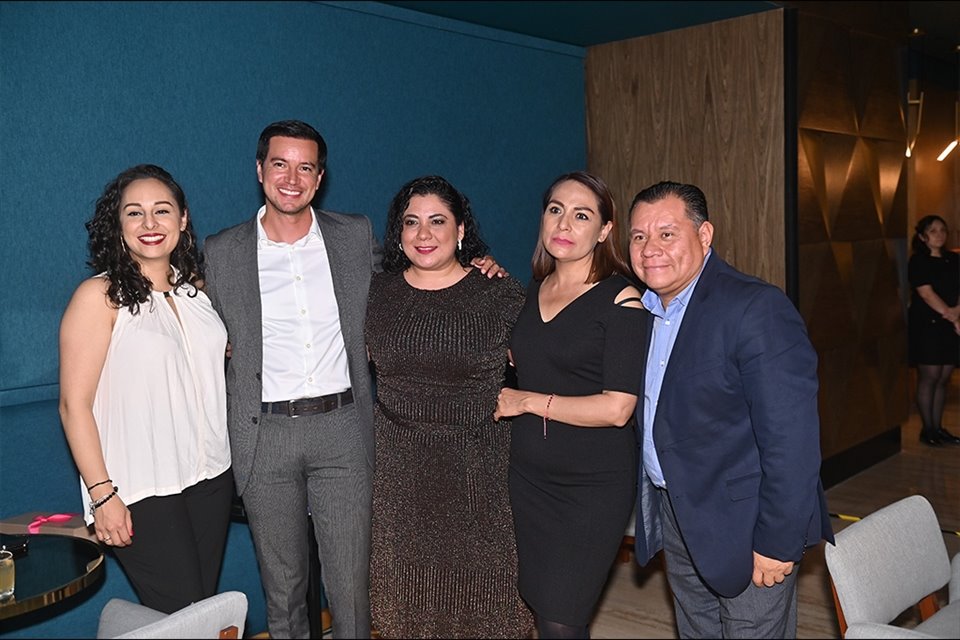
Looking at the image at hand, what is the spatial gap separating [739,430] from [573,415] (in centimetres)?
47

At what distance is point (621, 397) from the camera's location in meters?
2.45

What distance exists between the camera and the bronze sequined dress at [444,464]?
106 inches

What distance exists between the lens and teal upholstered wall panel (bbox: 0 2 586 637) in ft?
10.3

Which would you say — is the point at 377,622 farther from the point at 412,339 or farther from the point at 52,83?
the point at 52,83

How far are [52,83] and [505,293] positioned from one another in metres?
1.85

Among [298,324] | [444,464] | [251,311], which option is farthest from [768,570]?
[251,311]

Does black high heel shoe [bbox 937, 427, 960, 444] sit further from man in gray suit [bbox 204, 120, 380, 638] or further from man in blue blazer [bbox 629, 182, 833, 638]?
man in gray suit [bbox 204, 120, 380, 638]

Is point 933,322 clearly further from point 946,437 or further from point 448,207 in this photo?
point 448,207

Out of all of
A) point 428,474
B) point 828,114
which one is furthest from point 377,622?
point 828,114

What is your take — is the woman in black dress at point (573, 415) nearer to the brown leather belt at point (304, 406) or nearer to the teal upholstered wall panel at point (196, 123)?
the brown leather belt at point (304, 406)

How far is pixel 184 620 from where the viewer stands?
170cm

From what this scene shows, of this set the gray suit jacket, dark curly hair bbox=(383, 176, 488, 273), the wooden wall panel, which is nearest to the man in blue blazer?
dark curly hair bbox=(383, 176, 488, 273)

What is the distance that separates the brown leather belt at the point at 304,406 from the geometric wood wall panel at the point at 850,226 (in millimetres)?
3194

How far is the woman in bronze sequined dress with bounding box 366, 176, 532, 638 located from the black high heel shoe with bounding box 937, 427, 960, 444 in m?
2.61
